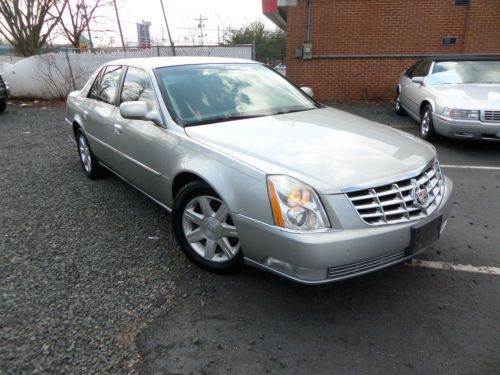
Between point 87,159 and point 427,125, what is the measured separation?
220 inches

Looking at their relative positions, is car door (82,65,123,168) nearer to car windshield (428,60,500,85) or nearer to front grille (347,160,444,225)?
front grille (347,160,444,225)

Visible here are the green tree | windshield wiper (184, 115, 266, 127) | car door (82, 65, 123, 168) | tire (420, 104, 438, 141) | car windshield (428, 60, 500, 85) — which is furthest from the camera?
the green tree

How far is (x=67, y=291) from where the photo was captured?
9.02 feet

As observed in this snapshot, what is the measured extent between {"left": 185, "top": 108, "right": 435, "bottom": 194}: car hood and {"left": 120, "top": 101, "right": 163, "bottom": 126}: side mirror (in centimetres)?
35

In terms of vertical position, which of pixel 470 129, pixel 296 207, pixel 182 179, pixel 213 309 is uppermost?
pixel 296 207

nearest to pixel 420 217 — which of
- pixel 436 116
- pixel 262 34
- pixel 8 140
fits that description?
pixel 436 116

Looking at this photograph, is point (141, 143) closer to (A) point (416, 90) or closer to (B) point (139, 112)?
(B) point (139, 112)

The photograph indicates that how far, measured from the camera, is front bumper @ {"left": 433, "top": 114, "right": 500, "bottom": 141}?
5.74 m

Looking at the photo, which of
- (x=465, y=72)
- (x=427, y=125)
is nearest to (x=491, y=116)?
(x=427, y=125)

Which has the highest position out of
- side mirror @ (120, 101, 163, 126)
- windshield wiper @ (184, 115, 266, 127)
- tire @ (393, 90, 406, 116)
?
side mirror @ (120, 101, 163, 126)

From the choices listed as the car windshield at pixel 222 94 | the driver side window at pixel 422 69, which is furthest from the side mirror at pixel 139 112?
the driver side window at pixel 422 69

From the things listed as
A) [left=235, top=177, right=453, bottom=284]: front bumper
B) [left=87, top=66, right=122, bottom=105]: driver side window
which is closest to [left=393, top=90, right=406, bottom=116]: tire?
[left=87, top=66, right=122, bottom=105]: driver side window

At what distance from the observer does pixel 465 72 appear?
711cm

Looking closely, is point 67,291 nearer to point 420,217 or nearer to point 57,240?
point 57,240
